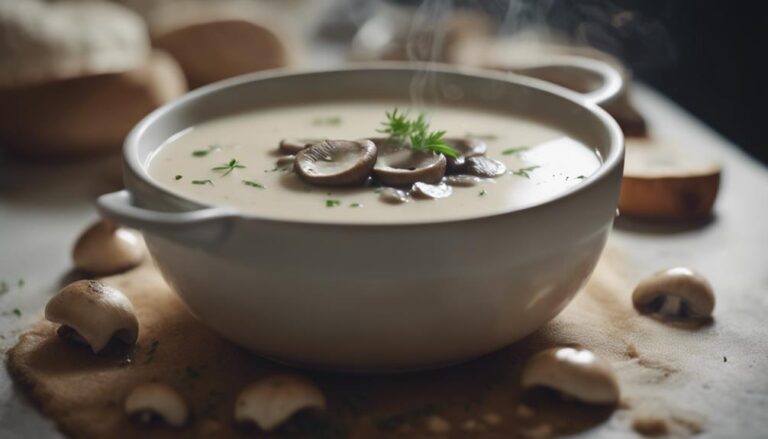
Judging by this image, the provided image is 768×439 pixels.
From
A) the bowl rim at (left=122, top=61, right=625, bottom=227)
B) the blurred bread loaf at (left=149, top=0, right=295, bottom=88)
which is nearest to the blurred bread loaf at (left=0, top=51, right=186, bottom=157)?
the blurred bread loaf at (left=149, top=0, right=295, bottom=88)

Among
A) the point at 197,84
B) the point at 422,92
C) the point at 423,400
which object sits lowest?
the point at 197,84

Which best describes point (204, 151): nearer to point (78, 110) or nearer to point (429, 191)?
point (429, 191)

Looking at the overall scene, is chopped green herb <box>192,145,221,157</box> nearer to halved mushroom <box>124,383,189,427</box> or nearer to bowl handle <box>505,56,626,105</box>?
halved mushroom <box>124,383,189,427</box>

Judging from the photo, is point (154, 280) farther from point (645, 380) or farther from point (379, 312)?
point (645, 380)

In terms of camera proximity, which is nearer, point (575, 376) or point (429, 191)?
point (575, 376)

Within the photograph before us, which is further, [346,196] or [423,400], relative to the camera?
[346,196]

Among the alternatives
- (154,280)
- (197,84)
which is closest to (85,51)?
(197,84)

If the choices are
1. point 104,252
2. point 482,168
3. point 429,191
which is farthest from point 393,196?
point 104,252
